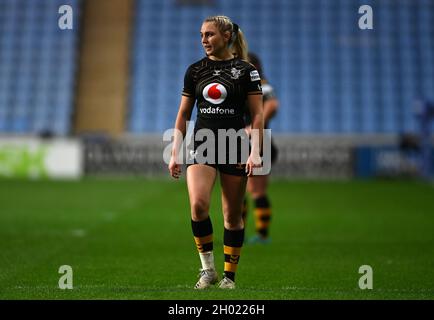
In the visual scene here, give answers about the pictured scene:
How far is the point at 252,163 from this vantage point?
639cm

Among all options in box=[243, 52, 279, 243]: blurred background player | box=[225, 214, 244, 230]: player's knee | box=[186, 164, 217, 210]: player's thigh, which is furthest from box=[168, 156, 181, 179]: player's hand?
box=[243, 52, 279, 243]: blurred background player

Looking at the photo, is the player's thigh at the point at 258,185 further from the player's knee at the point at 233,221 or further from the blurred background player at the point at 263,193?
the player's knee at the point at 233,221

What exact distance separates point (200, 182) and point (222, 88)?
72 centimetres

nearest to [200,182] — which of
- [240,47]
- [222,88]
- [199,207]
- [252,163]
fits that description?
[199,207]

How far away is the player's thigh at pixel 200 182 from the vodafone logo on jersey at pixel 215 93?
0.50m

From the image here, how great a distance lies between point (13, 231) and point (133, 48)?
2139cm

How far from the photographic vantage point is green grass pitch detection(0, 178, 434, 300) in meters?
6.55

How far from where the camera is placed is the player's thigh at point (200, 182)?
6.40m

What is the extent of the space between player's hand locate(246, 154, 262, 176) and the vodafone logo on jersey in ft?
1.59

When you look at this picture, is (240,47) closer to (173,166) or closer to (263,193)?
(173,166)

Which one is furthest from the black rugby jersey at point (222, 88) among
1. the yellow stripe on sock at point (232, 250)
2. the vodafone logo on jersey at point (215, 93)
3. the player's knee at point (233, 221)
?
the yellow stripe on sock at point (232, 250)

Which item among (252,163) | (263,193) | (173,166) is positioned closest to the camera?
(252,163)
